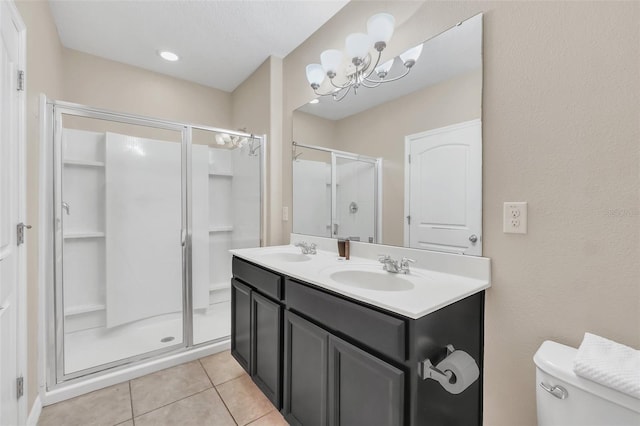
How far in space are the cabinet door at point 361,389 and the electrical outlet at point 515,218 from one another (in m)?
0.71

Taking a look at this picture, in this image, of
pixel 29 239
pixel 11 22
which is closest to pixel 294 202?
pixel 29 239

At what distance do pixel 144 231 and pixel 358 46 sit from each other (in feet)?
7.14

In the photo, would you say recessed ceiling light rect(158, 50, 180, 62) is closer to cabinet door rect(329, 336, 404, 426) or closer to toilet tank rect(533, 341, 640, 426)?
cabinet door rect(329, 336, 404, 426)

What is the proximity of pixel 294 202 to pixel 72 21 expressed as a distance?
2068 millimetres

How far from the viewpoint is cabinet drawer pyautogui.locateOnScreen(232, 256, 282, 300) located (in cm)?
145

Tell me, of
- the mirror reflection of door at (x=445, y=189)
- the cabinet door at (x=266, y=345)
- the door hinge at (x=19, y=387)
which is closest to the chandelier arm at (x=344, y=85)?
the mirror reflection of door at (x=445, y=189)

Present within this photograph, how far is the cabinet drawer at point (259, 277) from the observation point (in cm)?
145

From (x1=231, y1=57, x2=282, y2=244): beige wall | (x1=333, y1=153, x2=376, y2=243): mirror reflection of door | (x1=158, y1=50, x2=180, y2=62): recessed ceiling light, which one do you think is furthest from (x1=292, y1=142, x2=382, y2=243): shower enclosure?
(x1=158, y1=50, x2=180, y2=62): recessed ceiling light

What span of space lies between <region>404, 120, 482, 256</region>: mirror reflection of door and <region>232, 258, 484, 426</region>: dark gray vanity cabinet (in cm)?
29

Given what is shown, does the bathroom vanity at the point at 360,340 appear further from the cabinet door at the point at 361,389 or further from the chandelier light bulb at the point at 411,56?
the chandelier light bulb at the point at 411,56

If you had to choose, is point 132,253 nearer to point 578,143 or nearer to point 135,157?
point 135,157

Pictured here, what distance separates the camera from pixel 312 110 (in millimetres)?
2119

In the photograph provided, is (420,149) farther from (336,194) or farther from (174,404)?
(174,404)

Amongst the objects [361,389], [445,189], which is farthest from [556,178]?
[361,389]
